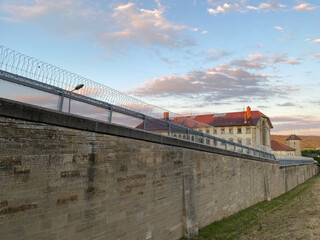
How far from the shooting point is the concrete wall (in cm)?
550

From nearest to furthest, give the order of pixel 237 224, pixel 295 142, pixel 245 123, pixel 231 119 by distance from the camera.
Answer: pixel 237 224 < pixel 245 123 < pixel 231 119 < pixel 295 142

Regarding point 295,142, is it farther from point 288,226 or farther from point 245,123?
point 288,226

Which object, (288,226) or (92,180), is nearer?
(92,180)

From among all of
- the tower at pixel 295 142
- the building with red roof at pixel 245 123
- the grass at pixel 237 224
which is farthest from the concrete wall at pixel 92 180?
the tower at pixel 295 142

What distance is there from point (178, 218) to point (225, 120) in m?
41.1

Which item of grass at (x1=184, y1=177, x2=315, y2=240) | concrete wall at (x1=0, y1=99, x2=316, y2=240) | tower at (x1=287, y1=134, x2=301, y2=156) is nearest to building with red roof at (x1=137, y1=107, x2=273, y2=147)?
grass at (x1=184, y1=177, x2=315, y2=240)

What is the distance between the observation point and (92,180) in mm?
7086

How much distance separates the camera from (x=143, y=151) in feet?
30.2

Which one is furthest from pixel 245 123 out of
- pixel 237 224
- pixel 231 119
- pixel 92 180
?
pixel 92 180

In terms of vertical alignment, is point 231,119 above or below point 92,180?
above

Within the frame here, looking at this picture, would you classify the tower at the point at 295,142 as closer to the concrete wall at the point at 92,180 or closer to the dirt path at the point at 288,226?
the dirt path at the point at 288,226

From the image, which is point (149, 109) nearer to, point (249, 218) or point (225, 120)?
point (249, 218)

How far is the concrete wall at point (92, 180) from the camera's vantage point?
18.0 ft

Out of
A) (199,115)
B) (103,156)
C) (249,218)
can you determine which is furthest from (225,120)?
(103,156)
